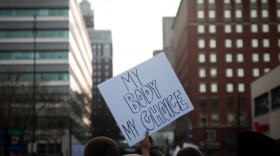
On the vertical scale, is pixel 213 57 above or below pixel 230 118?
above

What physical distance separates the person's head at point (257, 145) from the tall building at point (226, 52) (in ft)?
339

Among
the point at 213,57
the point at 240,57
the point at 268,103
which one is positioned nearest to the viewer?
the point at 268,103

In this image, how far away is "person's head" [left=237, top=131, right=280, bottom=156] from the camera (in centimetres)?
318

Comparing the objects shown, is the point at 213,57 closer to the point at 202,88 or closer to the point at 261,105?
the point at 202,88

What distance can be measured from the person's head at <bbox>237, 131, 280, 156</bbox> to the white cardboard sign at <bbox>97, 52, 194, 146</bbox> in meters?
2.67

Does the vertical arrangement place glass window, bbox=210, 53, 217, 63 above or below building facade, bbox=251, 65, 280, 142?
below

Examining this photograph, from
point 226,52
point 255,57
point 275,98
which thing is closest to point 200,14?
point 226,52

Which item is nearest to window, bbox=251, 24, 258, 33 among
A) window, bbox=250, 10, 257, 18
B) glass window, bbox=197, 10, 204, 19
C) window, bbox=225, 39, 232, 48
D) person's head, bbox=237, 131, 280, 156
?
window, bbox=250, 10, 257, 18

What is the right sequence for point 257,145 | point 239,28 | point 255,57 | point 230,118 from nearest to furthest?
point 257,145 → point 230,118 → point 255,57 → point 239,28

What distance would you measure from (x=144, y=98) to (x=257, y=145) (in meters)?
3.05

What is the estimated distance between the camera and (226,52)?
10875cm

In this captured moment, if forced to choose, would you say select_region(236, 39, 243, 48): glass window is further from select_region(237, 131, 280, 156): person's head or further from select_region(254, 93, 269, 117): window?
select_region(237, 131, 280, 156): person's head

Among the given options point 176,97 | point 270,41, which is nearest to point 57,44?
point 270,41

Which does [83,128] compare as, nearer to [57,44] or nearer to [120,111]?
[57,44]
